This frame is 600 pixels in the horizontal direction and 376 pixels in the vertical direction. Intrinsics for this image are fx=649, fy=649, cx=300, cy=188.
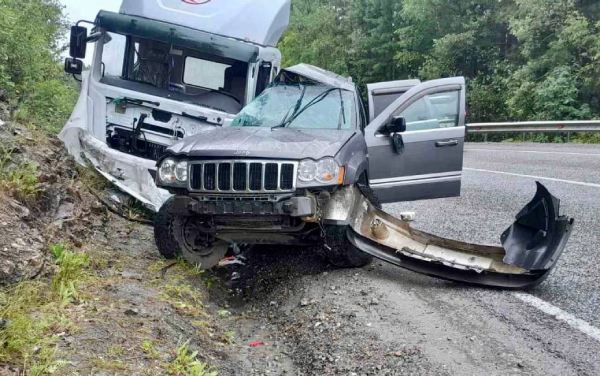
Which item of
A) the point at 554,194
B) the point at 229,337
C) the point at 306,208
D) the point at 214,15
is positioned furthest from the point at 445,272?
the point at 214,15

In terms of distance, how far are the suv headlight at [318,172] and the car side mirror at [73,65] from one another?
5.06 m

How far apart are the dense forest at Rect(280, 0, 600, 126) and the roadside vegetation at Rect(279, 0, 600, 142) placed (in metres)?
0.04

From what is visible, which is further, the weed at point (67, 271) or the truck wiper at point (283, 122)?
the truck wiper at point (283, 122)

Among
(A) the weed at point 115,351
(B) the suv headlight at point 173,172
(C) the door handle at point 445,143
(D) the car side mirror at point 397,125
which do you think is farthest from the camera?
(C) the door handle at point 445,143

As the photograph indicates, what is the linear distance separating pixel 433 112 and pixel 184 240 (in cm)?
369

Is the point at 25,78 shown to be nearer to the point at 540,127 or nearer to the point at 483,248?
the point at 483,248

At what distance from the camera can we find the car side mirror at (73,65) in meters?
9.20

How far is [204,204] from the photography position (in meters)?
5.68

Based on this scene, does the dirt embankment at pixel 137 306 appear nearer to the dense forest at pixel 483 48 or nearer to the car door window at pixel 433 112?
the car door window at pixel 433 112

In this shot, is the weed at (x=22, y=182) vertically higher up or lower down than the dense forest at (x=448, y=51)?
lower down

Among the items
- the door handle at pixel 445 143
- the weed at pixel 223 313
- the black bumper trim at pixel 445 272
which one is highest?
the door handle at pixel 445 143

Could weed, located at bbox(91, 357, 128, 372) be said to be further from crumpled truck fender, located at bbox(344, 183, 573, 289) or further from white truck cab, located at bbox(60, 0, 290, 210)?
white truck cab, located at bbox(60, 0, 290, 210)

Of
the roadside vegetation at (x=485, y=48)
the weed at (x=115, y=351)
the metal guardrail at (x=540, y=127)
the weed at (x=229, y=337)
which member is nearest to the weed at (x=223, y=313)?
the weed at (x=229, y=337)

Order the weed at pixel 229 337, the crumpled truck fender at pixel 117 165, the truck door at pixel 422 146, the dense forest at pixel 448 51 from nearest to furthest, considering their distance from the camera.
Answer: the weed at pixel 229 337 < the truck door at pixel 422 146 < the crumpled truck fender at pixel 117 165 < the dense forest at pixel 448 51
